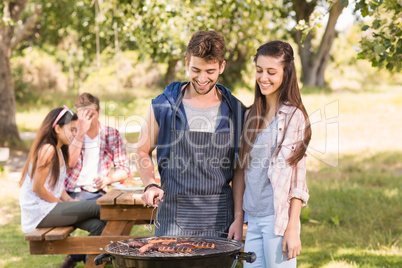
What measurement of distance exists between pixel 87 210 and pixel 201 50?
88.8 inches

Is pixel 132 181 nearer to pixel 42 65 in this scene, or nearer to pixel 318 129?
pixel 318 129

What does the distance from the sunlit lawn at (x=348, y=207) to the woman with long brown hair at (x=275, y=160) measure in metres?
2.42

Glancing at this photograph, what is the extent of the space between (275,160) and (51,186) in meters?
2.43

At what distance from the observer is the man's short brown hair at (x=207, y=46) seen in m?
2.46

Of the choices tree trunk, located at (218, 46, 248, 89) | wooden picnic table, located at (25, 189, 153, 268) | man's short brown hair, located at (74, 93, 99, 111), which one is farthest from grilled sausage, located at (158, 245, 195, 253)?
tree trunk, located at (218, 46, 248, 89)

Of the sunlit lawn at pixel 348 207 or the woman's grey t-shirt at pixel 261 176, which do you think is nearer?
the woman's grey t-shirt at pixel 261 176

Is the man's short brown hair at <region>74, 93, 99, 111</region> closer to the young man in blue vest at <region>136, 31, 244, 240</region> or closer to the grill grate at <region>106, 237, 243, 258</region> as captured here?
the young man in blue vest at <region>136, 31, 244, 240</region>

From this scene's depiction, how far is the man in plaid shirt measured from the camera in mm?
4645

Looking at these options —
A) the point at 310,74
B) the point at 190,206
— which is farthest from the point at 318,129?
the point at 190,206

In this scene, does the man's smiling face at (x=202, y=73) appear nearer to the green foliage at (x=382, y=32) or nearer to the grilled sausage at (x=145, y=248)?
the grilled sausage at (x=145, y=248)

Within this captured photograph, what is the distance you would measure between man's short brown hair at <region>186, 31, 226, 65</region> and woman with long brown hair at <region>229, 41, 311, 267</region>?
0.21 metres

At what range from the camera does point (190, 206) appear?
259cm

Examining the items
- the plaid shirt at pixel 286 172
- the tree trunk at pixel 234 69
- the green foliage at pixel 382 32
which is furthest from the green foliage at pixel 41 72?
the plaid shirt at pixel 286 172

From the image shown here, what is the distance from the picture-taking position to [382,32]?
3740 mm
